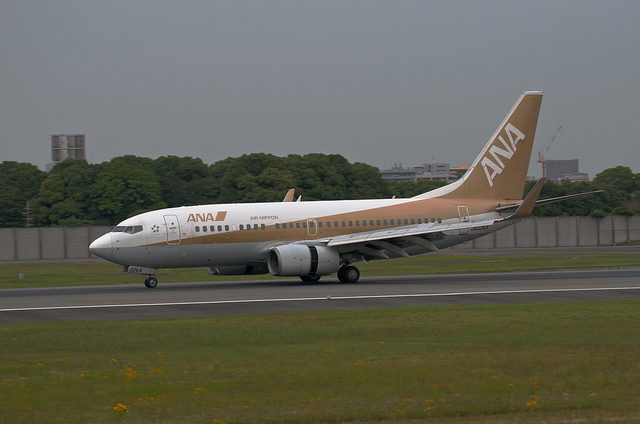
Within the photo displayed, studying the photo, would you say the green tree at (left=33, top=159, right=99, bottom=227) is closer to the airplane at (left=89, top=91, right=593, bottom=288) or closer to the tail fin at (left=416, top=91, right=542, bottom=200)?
the airplane at (left=89, top=91, right=593, bottom=288)

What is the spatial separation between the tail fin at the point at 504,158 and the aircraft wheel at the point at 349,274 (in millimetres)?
7042

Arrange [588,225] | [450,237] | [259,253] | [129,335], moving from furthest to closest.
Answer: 1. [588,225]
2. [450,237]
3. [259,253]
4. [129,335]

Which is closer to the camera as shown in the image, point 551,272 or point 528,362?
point 528,362

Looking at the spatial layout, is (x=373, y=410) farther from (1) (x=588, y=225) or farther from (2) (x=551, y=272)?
(1) (x=588, y=225)

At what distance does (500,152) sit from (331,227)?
10.7 meters

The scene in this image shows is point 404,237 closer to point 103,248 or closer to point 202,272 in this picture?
point 103,248

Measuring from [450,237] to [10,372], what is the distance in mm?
27429

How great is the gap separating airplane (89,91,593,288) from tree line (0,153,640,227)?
207 feet

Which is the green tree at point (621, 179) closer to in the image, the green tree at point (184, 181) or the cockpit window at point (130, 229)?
the green tree at point (184, 181)

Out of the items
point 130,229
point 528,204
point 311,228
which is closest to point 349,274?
point 311,228

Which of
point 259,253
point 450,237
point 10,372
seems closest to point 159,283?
point 259,253

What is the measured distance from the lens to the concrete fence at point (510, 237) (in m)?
68.3

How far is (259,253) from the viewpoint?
1404 inches

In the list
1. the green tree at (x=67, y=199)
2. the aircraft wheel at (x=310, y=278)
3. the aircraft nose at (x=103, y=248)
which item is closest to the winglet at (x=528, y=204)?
the aircraft wheel at (x=310, y=278)
